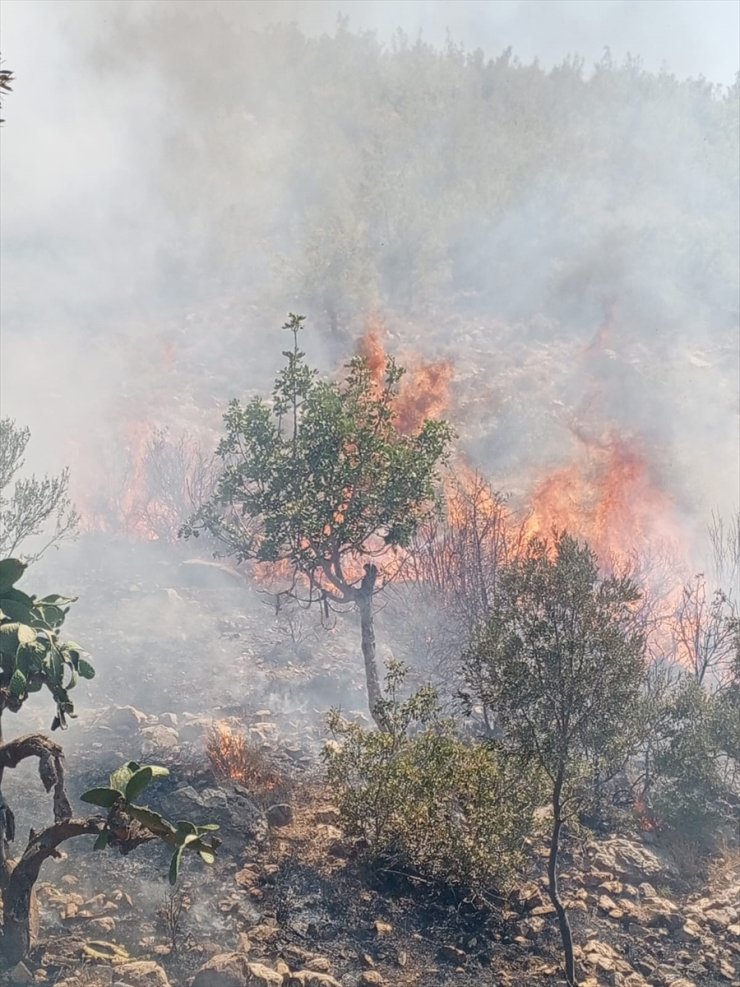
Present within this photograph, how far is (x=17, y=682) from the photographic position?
886cm

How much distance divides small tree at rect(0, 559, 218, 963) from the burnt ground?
2.55 feet

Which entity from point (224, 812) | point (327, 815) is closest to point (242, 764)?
point (224, 812)

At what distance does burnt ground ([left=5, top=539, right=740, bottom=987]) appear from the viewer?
519 inches

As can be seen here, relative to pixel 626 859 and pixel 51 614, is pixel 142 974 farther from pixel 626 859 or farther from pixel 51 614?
pixel 626 859

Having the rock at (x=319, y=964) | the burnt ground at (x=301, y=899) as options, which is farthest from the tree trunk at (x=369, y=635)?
the rock at (x=319, y=964)

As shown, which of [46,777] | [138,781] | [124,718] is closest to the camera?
[138,781]

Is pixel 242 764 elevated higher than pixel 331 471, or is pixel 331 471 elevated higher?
pixel 331 471

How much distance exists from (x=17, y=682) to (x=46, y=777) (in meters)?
1.99

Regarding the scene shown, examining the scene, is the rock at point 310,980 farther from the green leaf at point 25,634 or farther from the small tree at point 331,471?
the small tree at point 331,471

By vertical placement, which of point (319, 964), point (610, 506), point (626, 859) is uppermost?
point (610, 506)

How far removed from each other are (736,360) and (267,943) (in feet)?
162

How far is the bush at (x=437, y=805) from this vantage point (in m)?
14.9

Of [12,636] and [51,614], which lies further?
[51,614]

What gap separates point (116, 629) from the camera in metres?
30.5
